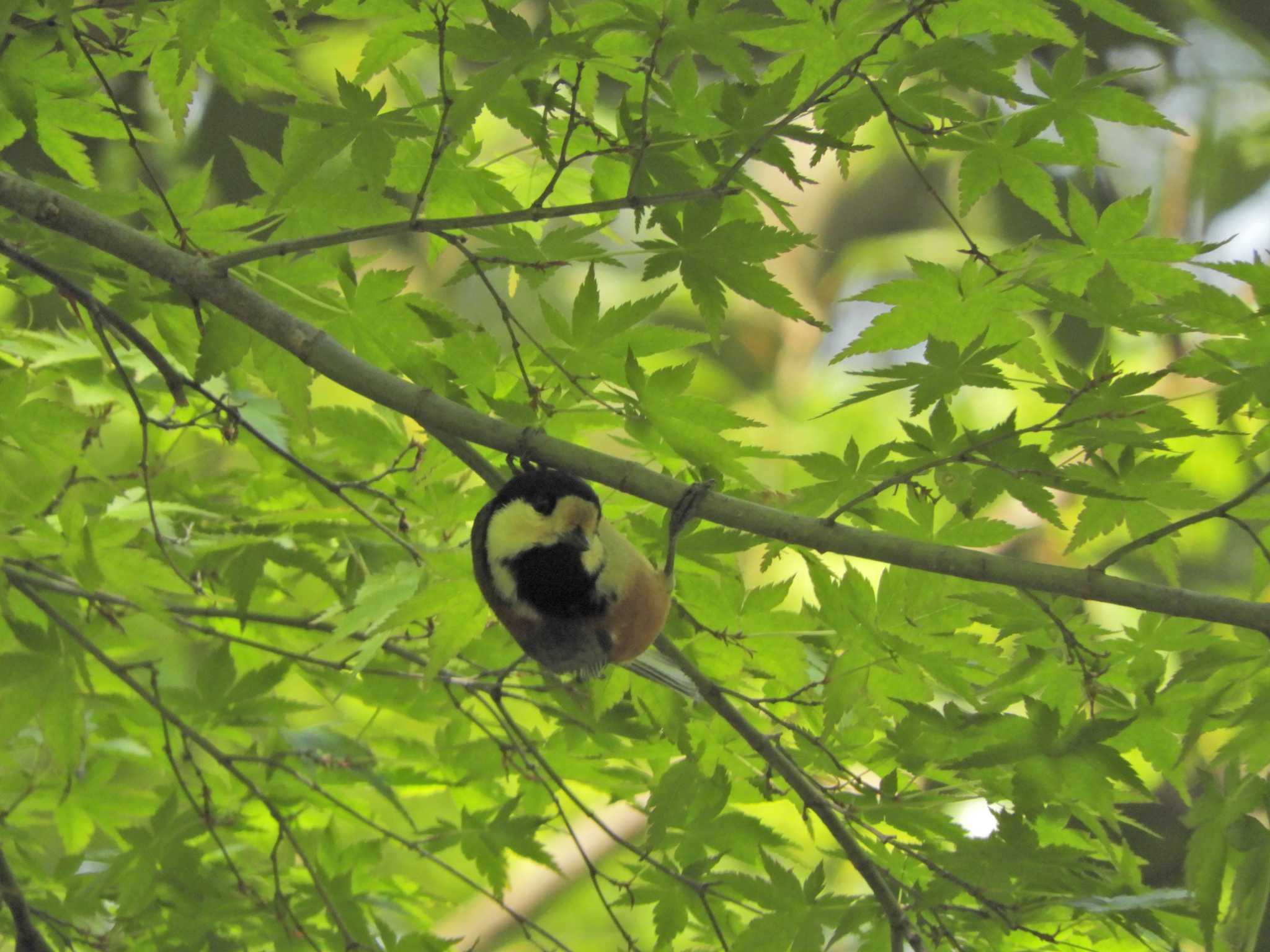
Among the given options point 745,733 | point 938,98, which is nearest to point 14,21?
point 938,98

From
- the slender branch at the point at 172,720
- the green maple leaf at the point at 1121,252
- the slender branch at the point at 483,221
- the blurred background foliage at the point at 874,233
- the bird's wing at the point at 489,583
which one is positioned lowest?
the blurred background foliage at the point at 874,233

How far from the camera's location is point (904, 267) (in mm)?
6422

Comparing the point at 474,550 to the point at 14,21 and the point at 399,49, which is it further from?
the point at 14,21

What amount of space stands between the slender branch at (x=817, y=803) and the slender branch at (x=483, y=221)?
0.61 meters

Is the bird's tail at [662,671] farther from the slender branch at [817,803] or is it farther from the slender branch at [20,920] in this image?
the slender branch at [20,920]

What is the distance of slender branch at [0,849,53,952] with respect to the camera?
1707mm

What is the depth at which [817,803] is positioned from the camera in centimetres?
154

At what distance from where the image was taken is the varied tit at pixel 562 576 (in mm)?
1468

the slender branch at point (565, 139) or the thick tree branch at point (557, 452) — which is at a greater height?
the slender branch at point (565, 139)

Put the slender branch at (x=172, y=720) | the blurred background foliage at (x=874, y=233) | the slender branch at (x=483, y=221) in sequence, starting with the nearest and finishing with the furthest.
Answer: the slender branch at (x=483, y=221)
the slender branch at (x=172, y=720)
the blurred background foliage at (x=874, y=233)

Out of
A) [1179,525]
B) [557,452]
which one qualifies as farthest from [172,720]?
[1179,525]

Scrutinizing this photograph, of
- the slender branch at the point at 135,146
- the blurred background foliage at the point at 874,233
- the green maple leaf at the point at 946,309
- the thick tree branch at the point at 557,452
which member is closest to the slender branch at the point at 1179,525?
the thick tree branch at the point at 557,452

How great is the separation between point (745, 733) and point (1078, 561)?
14.4 feet

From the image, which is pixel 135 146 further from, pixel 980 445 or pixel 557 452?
pixel 980 445
